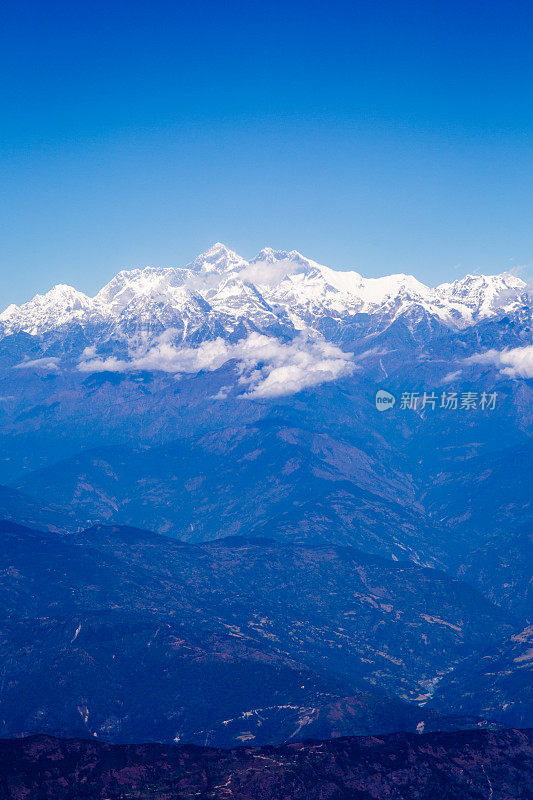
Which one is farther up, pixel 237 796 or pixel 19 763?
pixel 19 763

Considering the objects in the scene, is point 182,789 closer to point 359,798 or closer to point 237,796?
point 237,796

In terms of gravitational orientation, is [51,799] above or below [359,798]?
above

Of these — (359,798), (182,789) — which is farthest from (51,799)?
(359,798)

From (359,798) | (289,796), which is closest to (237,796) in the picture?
(289,796)

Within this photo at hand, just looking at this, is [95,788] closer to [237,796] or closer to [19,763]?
[19,763]

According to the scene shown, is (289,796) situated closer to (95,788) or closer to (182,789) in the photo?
(182,789)

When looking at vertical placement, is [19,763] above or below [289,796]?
above

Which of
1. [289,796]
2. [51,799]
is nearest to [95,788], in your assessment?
[51,799]
